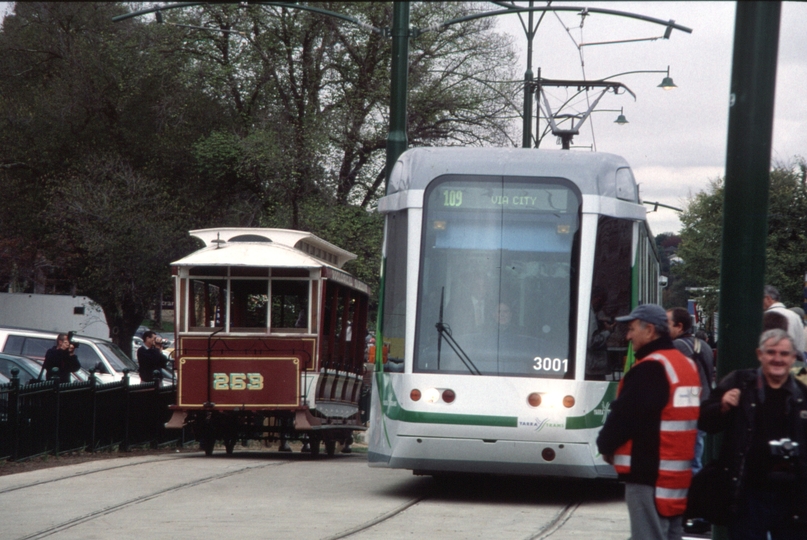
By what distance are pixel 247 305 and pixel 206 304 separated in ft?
1.81

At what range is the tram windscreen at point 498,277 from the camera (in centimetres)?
1054

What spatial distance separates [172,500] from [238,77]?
18.5m

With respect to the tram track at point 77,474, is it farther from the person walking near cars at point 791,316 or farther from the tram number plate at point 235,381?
the person walking near cars at point 791,316

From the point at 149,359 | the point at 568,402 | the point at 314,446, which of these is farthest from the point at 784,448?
the point at 149,359

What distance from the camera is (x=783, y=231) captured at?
43.6 meters

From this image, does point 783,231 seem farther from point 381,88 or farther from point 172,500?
point 172,500

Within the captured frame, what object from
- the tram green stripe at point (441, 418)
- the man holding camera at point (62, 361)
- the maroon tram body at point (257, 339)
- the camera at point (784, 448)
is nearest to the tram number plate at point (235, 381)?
the maroon tram body at point (257, 339)

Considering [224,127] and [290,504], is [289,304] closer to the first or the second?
[290,504]

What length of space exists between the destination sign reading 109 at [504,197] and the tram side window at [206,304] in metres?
6.08

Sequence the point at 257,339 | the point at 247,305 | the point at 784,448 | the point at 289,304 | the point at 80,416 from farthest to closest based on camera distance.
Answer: the point at 247,305 < the point at 289,304 < the point at 257,339 < the point at 80,416 < the point at 784,448

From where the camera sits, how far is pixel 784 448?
5332 mm

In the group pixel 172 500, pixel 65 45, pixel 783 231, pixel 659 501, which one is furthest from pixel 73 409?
pixel 783 231

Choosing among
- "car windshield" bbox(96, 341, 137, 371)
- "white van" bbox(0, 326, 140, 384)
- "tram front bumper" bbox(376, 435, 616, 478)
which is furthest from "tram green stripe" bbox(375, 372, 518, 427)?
"car windshield" bbox(96, 341, 137, 371)

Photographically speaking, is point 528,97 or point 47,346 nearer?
point 528,97
